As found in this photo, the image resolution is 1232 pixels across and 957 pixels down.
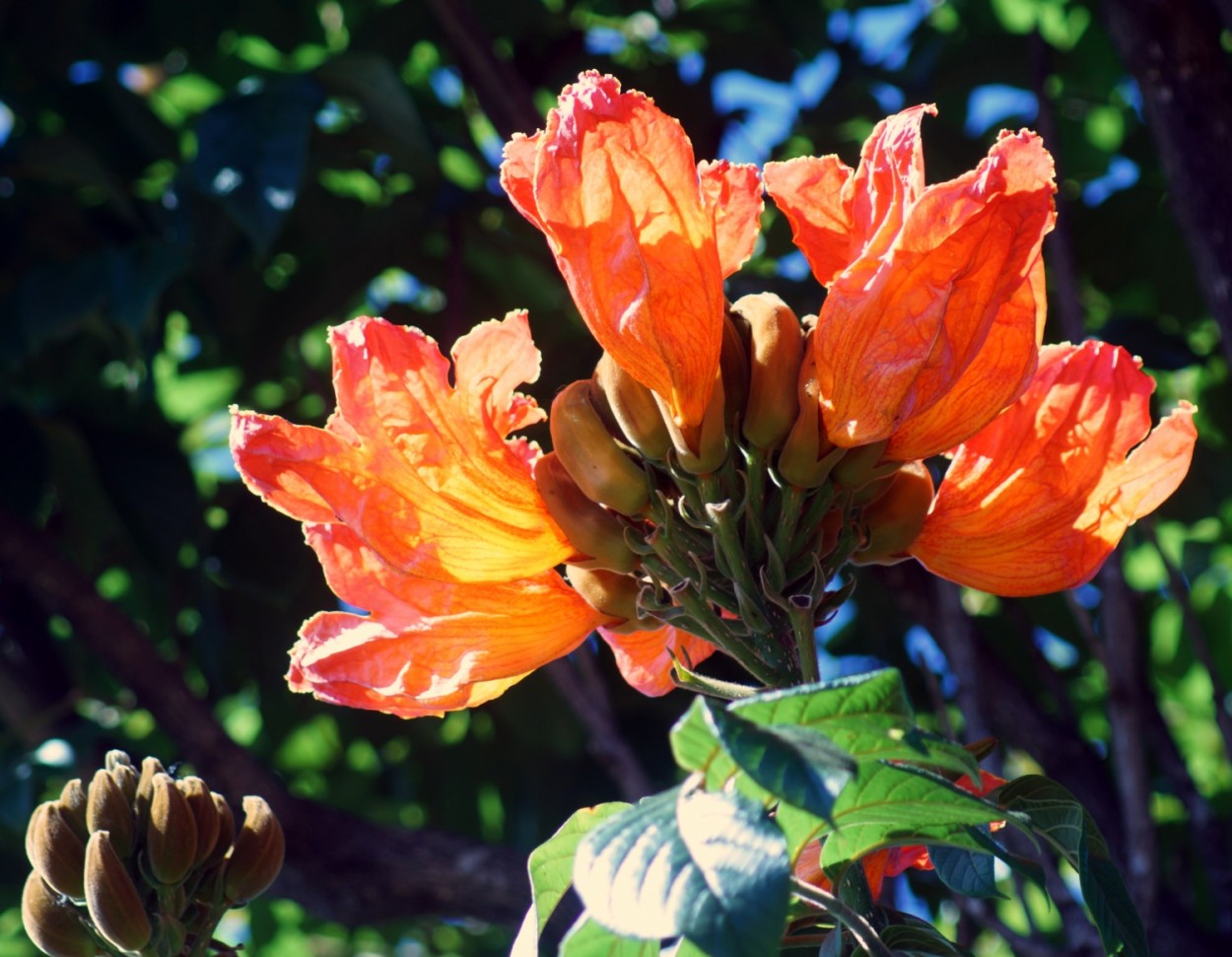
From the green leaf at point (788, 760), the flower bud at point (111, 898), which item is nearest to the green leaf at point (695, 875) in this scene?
the green leaf at point (788, 760)

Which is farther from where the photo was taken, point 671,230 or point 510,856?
point 510,856

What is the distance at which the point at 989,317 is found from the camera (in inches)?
32.9

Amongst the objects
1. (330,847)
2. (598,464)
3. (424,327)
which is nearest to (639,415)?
(598,464)

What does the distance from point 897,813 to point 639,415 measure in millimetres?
292

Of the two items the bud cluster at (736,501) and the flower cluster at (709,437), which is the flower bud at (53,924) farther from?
the bud cluster at (736,501)

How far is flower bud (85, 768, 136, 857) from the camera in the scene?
985mm

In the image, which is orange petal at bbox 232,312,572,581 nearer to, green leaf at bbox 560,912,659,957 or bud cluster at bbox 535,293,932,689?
bud cluster at bbox 535,293,932,689

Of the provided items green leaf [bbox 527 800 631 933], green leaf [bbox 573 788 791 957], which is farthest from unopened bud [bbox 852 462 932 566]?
green leaf [bbox 573 788 791 957]

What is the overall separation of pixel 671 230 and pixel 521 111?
1452mm


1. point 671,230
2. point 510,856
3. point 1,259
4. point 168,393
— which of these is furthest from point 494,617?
point 168,393

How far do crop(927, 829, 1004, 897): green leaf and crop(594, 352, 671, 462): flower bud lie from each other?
0.99 ft

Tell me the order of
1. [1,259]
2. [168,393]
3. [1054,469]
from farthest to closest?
[168,393], [1,259], [1054,469]

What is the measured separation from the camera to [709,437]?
86 centimetres

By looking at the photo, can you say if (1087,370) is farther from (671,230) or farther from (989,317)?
(671,230)
